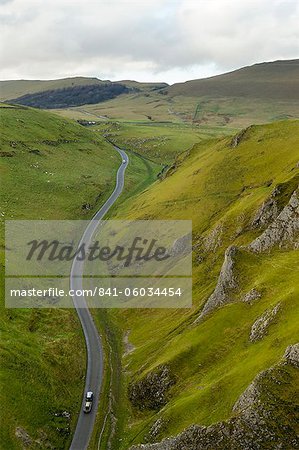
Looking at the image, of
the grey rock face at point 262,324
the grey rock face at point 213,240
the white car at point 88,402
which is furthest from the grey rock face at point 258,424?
the grey rock face at point 213,240

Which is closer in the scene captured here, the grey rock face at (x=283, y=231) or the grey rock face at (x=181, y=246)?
the grey rock face at (x=283, y=231)

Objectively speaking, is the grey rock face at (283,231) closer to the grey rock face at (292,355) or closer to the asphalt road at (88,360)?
the grey rock face at (292,355)

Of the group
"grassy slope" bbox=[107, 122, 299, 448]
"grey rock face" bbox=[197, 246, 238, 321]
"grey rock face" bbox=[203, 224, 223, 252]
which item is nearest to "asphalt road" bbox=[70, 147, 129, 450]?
"grassy slope" bbox=[107, 122, 299, 448]

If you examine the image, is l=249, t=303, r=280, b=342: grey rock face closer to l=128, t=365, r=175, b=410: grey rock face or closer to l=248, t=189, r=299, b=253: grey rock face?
l=128, t=365, r=175, b=410: grey rock face

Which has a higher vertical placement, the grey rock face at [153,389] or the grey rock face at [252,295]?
the grey rock face at [252,295]

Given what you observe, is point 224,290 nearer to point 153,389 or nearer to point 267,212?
point 153,389

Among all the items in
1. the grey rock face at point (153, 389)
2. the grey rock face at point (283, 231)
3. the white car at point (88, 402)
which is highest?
the grey rock face at point (283, 231)

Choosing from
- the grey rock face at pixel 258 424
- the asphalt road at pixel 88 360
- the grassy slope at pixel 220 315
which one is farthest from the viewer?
the asphalt road at pixel 88 360

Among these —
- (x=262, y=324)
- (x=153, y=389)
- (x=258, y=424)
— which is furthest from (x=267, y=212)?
(x=258, y=424)
